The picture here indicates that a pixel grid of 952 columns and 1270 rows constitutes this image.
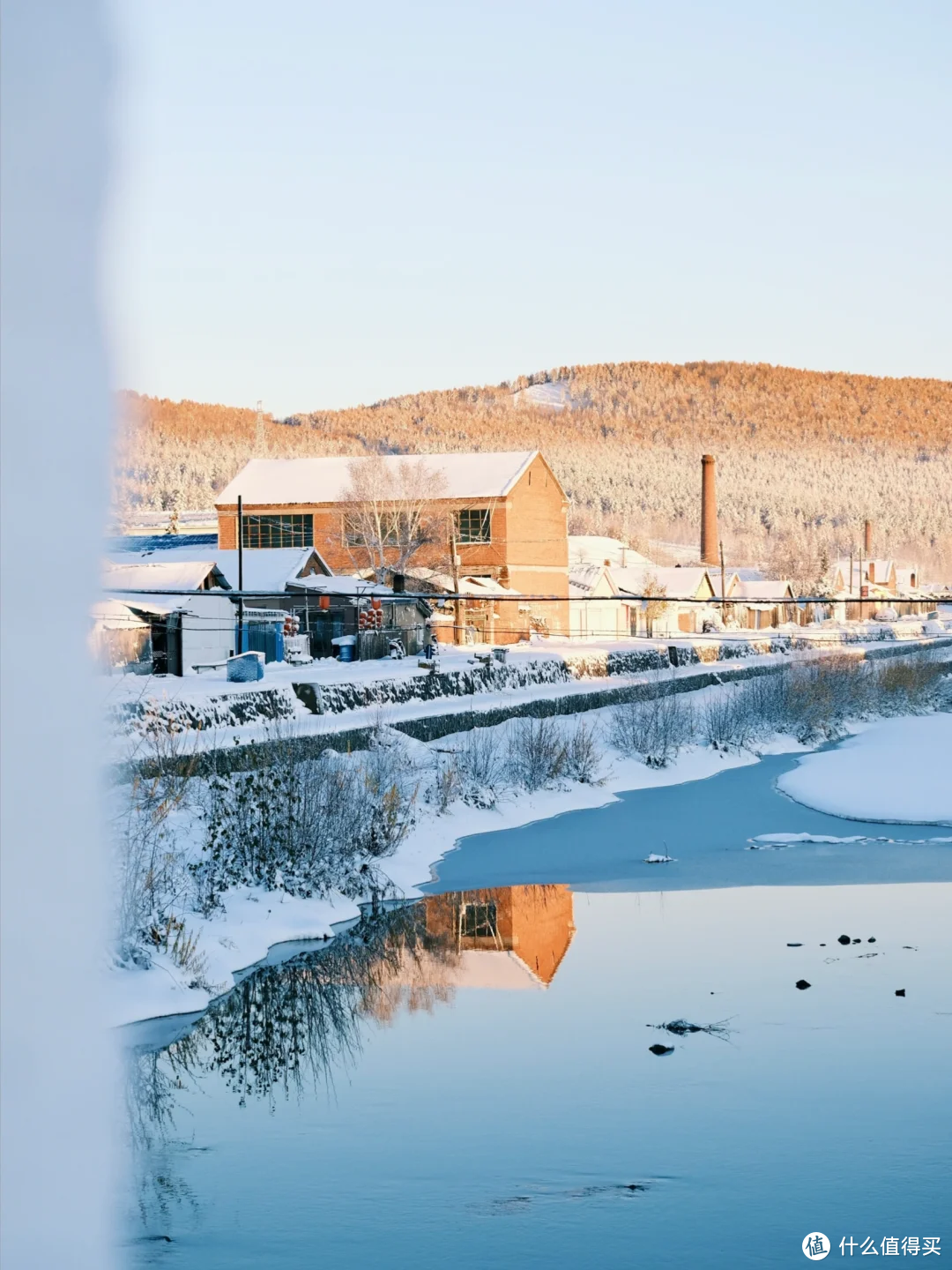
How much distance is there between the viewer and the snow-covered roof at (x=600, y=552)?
91.8m

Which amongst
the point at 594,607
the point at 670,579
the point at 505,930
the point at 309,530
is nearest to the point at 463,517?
the point at 309,530

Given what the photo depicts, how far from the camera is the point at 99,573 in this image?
16.4 feet

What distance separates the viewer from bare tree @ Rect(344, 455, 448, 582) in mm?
64875

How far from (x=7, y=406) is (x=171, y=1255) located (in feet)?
18.7

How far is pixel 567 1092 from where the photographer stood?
11.5 metres

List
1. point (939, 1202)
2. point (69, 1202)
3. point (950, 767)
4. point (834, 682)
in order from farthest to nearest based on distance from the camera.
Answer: point (834, 682)
point (950, 767)
point (939, 1202)
point (69, 1202)

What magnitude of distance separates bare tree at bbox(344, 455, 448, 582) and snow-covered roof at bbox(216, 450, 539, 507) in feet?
1.94

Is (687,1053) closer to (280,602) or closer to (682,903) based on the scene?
(682,903)

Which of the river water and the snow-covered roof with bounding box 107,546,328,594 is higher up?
the snow-covered roof with bounding box 107,546,328,594

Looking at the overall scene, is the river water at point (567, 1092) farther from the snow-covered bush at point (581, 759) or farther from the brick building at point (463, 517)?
the brick building at point (463, 517)

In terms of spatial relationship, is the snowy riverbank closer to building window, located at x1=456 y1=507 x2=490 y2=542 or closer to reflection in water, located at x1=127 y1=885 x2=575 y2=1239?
reflection in water, located at x1=127 y1=885 x2=575 y2=1239

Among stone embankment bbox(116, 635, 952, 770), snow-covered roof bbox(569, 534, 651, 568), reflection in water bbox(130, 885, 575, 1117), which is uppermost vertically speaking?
snow-covered roof bbox(569, 534, 651, 568)

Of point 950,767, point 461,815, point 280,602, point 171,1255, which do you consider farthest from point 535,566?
point 171,1255

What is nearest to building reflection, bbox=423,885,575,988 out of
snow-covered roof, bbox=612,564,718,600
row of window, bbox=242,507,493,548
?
row of window, bbox=242,507,493,548
